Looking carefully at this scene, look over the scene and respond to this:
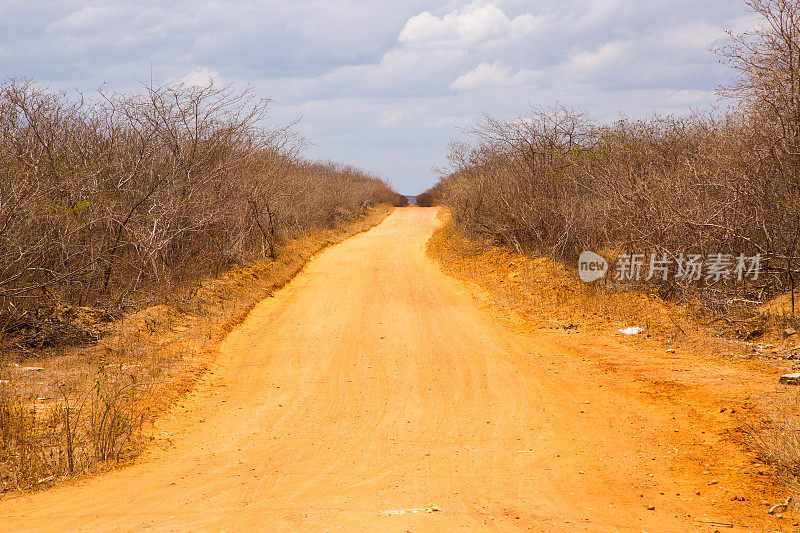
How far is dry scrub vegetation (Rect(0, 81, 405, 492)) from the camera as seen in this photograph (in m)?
5.94

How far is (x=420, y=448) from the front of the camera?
5859 millimetres

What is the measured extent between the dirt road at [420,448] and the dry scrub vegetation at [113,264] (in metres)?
0.60

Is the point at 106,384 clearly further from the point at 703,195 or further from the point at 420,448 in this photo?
the point at 703,195

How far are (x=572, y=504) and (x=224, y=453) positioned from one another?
3.10 metres

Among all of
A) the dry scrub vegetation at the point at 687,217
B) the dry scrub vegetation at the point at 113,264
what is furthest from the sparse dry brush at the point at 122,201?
the dry scrub vegetation at the point at 687,217

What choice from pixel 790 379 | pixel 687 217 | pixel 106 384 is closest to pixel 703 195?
pixel 687 217

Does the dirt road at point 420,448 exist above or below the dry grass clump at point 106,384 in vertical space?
below

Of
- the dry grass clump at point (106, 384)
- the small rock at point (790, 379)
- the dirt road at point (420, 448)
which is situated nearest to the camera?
the dirt road at point (420, 448)

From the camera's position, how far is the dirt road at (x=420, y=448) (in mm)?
4367

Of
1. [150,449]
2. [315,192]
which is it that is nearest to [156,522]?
[150,449]

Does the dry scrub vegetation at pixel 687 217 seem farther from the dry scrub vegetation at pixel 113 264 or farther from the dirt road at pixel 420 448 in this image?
the dry scrub vegetation at pixel 113 264

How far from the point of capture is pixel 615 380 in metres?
7.88

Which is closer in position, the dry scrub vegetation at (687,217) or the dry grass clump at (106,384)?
the dry grass clump at (106,384)

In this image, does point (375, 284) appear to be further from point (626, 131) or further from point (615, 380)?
point (615, 380)
